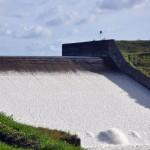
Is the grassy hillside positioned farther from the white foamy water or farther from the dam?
the white foamy water

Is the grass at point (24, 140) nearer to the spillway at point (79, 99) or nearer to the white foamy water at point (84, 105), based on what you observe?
the spillway at point (79, 99)

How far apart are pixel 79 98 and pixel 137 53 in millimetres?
8885

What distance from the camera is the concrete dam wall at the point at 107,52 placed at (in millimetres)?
28062

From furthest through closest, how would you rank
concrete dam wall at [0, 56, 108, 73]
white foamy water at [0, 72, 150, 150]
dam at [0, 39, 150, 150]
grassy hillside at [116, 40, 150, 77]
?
1. grassy hillside at [116, 40, 150, 77]
2. concrete dam wall at [0, 56, 108, 73]
3. dam at [0, 39, 150, 150]
4. white foamy water at [0, 72, 150, 150]

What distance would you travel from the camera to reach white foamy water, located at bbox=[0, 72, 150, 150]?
64.3 ft

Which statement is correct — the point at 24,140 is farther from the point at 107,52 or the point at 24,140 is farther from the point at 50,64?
the point at 107,52

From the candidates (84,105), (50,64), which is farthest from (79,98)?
(50,64)

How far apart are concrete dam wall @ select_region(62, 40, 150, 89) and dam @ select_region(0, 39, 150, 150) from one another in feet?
1.03

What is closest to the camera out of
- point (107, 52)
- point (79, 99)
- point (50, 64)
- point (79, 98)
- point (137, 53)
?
point (79, 99)

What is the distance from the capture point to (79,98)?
23.4 m

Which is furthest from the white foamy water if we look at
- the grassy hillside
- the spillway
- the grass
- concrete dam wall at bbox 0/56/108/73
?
the grass

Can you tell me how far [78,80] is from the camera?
25781mm

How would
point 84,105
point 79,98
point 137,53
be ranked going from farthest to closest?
point 137,53
point 79,98
point 84,105

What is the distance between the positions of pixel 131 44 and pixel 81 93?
31.4 feet
